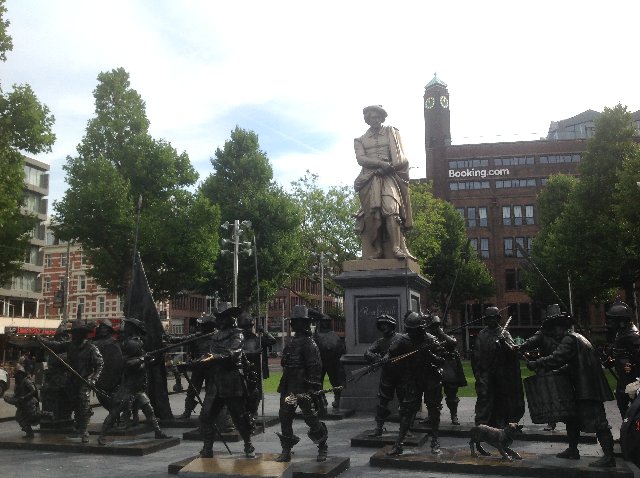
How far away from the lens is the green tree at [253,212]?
40031 millimetres

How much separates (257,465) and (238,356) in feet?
5.72

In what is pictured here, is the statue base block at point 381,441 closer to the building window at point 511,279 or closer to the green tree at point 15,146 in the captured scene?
the green tree at point 15,146

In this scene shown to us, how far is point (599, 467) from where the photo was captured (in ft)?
26.8

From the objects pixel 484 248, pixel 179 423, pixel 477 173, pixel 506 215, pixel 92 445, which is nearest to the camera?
pixel 92 445

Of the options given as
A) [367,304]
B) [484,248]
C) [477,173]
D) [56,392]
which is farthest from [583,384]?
[477,173]

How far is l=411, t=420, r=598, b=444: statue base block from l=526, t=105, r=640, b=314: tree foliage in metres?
19.9

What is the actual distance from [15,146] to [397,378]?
18.7 meters

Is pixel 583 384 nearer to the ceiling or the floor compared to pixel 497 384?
nearer to the ceiling

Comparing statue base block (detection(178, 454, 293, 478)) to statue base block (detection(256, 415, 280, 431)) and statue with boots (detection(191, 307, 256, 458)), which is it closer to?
statue with boots (detection(191, 307, 256, 458))

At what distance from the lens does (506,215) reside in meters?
73.1

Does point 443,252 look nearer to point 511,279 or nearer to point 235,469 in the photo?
point 511,279

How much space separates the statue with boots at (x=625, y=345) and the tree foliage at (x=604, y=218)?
2071cm

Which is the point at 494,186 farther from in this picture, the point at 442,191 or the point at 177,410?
the point at 177,410

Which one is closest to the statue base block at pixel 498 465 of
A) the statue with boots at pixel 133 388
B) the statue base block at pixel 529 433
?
the statue base block at pixel 529 433
